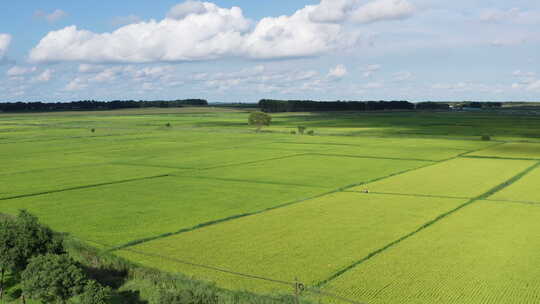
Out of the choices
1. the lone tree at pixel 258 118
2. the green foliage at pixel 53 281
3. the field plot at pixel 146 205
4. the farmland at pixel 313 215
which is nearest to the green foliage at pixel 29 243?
the green foliage at pixel 53 281

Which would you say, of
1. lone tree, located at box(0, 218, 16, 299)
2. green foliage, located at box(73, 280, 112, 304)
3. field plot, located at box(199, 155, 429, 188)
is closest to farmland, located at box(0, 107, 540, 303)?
field plot, located at box(199, 155, 429, 188)

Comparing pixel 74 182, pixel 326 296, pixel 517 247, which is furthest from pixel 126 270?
pixel 74 182

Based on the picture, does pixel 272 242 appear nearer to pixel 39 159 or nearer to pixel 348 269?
pixel 348 269

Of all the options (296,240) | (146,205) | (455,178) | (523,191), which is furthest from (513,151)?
(296,240)

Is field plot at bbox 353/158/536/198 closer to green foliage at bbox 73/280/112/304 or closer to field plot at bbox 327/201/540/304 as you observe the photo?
field plot at bbox 327/201/540/304

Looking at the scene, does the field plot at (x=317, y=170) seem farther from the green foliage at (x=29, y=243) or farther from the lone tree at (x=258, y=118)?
the lone tree at (x=258, y=118)
